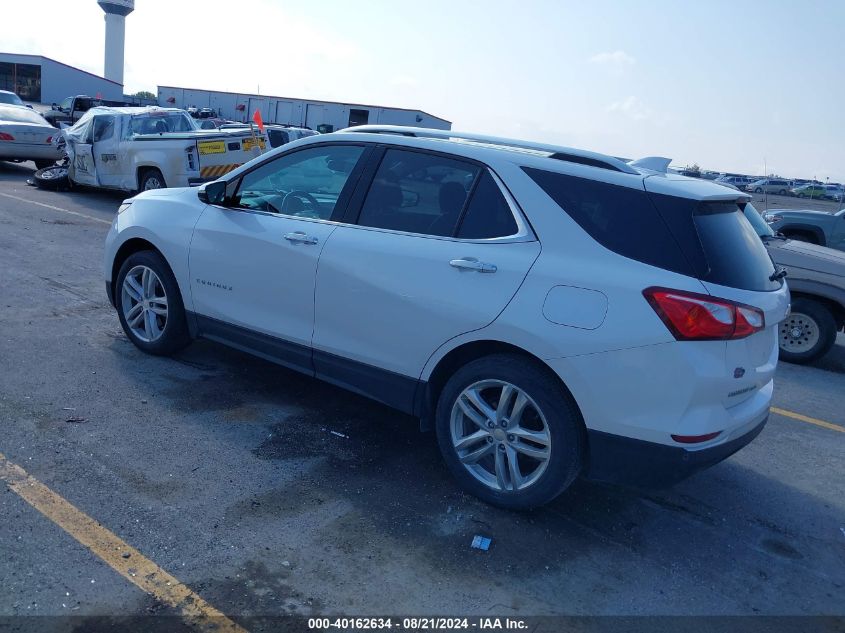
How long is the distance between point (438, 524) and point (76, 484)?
1.83 metres

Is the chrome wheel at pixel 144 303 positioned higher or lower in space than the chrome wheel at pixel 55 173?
higher

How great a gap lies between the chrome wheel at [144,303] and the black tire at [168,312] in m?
0.03

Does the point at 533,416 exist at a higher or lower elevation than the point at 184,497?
higher

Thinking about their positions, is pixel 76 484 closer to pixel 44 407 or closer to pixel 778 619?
pixel 44 407

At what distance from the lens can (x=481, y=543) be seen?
3.67 metres

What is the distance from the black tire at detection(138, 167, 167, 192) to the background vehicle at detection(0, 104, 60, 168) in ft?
18.9

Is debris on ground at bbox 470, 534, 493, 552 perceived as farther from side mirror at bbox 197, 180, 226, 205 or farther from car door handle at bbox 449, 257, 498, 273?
side mirror at bbox 197, 180, 226, 205

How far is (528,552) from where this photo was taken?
144 inches

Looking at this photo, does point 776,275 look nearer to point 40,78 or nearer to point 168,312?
point 168,312

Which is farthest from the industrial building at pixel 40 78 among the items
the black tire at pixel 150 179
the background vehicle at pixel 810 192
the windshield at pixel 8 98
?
the background vehicle at pixel 810 192

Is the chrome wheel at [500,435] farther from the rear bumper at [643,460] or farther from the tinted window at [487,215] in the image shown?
the tinted window at [487,215]

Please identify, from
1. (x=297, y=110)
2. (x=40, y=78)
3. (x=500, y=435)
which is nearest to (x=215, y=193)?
(x=500, y=435)

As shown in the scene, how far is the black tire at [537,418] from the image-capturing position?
371 cm

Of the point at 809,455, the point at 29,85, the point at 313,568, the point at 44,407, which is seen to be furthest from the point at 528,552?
the point at 29,85
